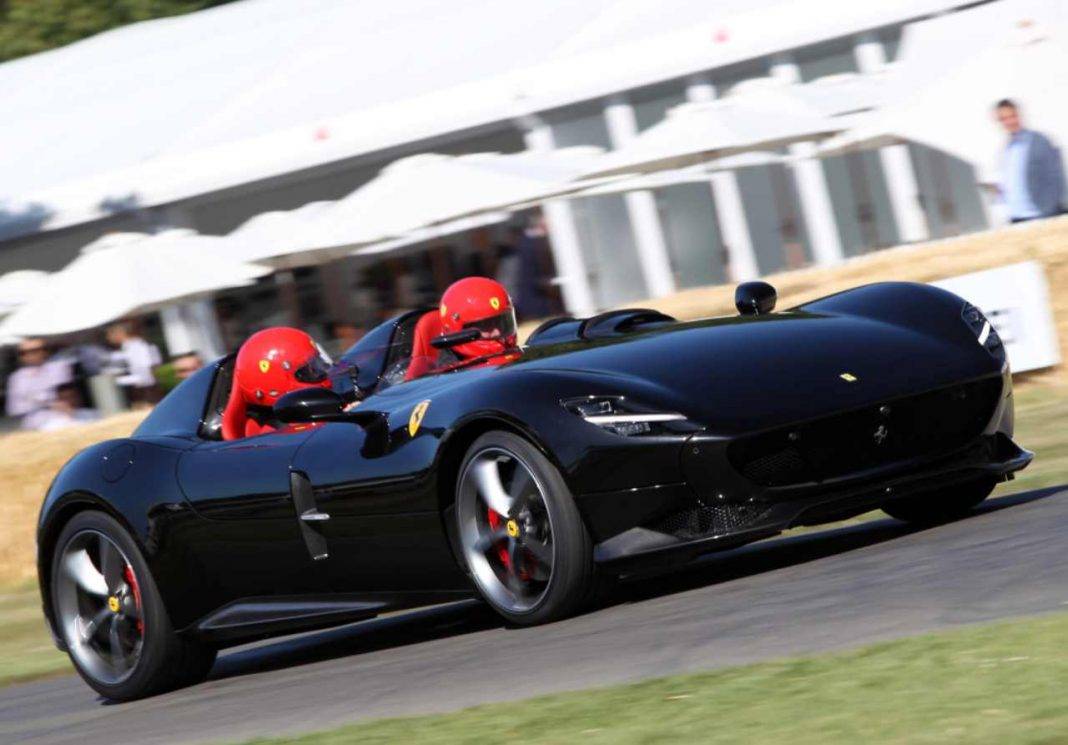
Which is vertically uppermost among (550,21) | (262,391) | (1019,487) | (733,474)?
(550,21)

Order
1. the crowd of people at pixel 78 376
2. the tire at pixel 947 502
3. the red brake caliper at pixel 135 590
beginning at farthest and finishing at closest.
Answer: the crowd of people at pixel 78 376 < the red brake caliper at pixel 135 590 < the tire at pixel 947 502

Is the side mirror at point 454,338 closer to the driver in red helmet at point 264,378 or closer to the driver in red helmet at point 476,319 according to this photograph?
the driver in red helmet at point 476,319

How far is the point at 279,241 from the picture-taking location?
71.6ft

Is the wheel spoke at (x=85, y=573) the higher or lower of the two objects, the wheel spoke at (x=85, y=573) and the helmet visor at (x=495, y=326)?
the lower

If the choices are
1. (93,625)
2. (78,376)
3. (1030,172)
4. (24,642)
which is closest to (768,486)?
(93,625)

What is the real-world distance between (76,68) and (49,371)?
18.1 metres

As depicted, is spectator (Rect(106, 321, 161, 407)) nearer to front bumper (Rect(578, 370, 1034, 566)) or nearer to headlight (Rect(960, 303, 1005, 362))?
headlight (Rect(960, 303, 1005, 362))

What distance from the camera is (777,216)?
2469 cm

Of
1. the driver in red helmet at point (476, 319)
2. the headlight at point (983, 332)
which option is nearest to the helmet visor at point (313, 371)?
the driver in red helmet at point (476, 319)

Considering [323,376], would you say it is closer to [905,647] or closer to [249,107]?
[905,647]

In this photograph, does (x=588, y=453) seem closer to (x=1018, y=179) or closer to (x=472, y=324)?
(x=472, y=324)

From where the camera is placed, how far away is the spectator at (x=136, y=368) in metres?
18.9

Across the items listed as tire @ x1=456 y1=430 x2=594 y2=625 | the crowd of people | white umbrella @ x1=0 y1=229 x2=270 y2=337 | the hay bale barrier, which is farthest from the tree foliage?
tire @ x1=456 y1=430 x2=594 y2=625

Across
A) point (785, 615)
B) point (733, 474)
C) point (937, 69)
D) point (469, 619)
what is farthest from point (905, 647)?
point (937, 69)
